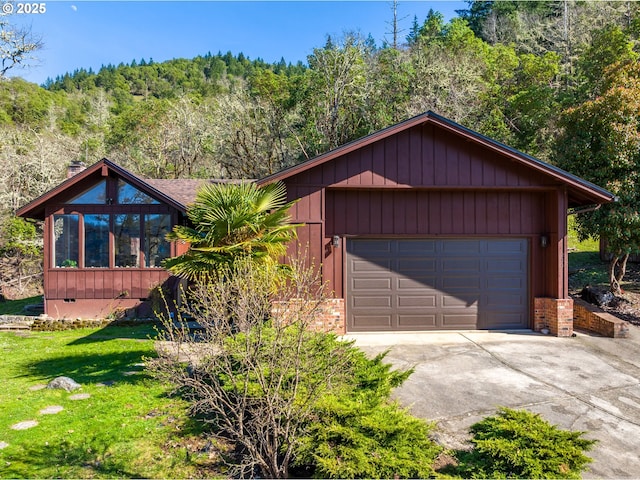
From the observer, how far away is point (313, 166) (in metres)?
8.77

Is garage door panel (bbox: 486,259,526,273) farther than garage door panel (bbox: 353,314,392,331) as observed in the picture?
Yes

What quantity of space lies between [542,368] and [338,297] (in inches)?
169

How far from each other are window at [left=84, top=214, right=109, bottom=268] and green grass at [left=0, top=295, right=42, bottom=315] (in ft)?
11.5

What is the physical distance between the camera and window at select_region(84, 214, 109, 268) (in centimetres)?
1168

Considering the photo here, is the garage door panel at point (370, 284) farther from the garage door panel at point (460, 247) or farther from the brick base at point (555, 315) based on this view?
the brick base at point (555, 315)

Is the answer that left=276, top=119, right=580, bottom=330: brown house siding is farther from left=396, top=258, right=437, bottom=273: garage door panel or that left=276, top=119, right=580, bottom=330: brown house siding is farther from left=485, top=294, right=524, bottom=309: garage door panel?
left=396, top=258, right=437, bottom=273: garage door panel

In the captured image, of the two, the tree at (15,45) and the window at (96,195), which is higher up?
the tree at (15,45)

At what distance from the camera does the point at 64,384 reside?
6.24m

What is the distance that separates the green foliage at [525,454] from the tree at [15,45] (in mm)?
22450

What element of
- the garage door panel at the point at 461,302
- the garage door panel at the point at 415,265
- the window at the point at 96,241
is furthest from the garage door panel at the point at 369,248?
the window at the point at 96,241

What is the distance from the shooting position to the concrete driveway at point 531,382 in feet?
15.4

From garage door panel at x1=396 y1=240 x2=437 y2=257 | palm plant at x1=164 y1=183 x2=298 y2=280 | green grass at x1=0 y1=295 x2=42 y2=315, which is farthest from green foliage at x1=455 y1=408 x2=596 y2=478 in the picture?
green grass at x1=0 y1=295 x2=42 y2=315

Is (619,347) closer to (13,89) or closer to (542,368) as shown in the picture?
(542,368)

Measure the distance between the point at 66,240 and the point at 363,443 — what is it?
11.4 metres
